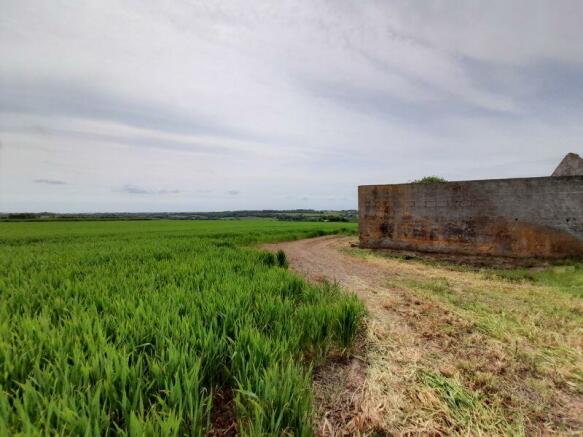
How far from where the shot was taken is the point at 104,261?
7.17 meters

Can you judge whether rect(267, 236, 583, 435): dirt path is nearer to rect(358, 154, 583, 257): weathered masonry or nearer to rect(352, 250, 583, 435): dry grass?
rect(352, 250, 583, 435): dry grass

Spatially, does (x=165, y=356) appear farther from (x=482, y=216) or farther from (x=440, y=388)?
(x=482, y=216)

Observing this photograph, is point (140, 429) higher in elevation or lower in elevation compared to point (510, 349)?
higher

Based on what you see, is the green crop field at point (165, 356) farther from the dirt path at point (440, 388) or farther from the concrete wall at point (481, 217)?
the concrete wall at point (481, 217)

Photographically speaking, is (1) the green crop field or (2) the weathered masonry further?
(2) the weathered masonry

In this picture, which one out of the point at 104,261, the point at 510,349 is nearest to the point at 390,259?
the point at 510,349

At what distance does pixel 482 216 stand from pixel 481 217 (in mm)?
55

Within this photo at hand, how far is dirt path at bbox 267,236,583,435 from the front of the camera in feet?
7.19

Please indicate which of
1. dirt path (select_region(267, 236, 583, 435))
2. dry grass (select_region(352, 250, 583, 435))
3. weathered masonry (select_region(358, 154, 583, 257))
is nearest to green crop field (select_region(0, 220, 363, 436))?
dirt path (select_region(267, 236, 583, 435))

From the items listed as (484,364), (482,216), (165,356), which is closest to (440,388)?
(484,364)

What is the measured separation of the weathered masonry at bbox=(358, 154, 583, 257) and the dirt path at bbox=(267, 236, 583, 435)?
8.35m

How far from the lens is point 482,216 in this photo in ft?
37.1

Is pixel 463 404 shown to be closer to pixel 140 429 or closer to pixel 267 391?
pixel 267 391

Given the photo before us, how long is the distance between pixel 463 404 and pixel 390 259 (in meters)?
10.1
